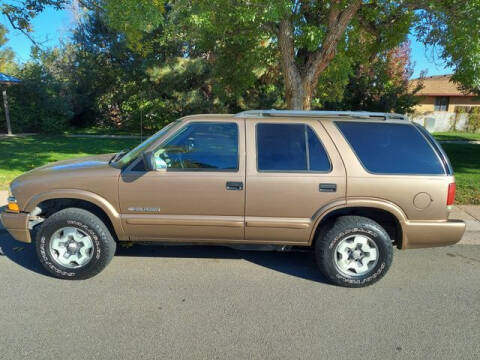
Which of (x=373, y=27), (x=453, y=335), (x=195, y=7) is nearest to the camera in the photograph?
(x=453, y=335)

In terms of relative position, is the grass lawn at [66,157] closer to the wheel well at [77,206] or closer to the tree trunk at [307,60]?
the tree trunk at [307,60]

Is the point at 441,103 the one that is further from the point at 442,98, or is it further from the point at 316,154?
the point at 316,154

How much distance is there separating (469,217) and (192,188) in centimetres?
492

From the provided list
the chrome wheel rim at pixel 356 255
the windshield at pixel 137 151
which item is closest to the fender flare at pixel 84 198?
the windshield at pixel 137 151

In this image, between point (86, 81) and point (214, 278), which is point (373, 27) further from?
point (86, 81)

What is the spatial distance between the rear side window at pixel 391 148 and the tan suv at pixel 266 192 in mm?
10

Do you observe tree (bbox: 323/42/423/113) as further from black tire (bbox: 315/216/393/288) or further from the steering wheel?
the steering wheel

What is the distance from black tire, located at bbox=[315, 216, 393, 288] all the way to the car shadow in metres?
0.31

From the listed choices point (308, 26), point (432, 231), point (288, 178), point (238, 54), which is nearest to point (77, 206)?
point (288, 178)

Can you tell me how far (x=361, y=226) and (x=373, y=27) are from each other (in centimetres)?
810

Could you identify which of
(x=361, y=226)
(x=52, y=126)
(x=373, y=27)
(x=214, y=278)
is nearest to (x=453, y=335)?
(x=361, y=226)

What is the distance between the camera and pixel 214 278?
12.1ft

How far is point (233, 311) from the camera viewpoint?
3.07m

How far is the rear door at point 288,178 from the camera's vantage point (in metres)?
3.42
